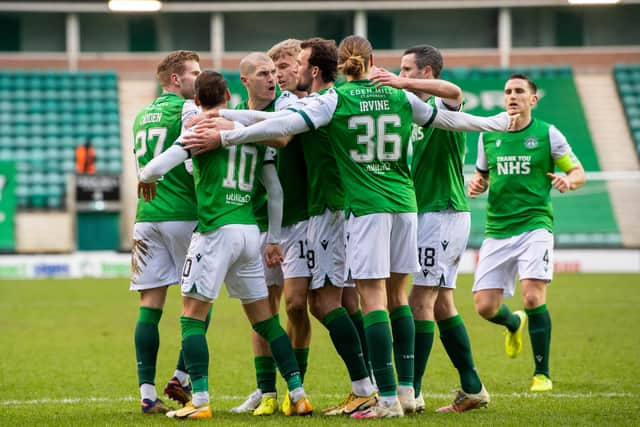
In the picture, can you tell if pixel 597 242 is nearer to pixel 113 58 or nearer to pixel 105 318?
pixel 105 318

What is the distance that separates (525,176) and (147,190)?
3.16 m

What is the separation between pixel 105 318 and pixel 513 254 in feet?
24.3

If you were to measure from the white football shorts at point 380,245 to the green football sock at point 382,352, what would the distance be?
0.95 ft

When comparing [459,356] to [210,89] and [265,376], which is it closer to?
[265,376]

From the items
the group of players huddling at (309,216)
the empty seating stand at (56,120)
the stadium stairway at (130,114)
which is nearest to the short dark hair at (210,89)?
the group of players huddling at (309,216)

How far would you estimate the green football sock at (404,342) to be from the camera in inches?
258

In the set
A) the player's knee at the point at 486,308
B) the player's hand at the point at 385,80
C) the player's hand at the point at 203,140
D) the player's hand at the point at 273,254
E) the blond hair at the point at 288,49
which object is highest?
the blond hair at the point at 288,49

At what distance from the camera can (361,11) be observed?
108 ft

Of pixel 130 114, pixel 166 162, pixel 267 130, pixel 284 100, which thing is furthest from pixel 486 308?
pixel 130 114

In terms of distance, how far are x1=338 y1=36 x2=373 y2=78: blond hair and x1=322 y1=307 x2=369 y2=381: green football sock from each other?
5.08ft

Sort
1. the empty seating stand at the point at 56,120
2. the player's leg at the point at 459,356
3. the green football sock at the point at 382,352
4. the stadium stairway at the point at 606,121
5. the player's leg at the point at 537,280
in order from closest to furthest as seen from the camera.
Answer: the green football sock at the point at 382,352
the player's leg at the point at 459,356
the player's leg at the point at 537,280
the empty seating stand at the point at 56,120
the stadium stairway at the point at 606,121

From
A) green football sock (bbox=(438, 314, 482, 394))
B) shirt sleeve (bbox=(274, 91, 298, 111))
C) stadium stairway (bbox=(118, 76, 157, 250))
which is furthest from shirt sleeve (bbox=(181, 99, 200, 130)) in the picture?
stadium stairway (bbox=(118, 76, 157, 250))

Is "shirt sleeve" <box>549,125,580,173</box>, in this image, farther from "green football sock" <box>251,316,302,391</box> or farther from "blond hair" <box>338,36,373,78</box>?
"green football sock" <box>251,316,302,391</box>

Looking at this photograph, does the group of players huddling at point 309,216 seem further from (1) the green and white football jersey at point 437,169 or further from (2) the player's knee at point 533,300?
(2) the player's knee at point 533,300
